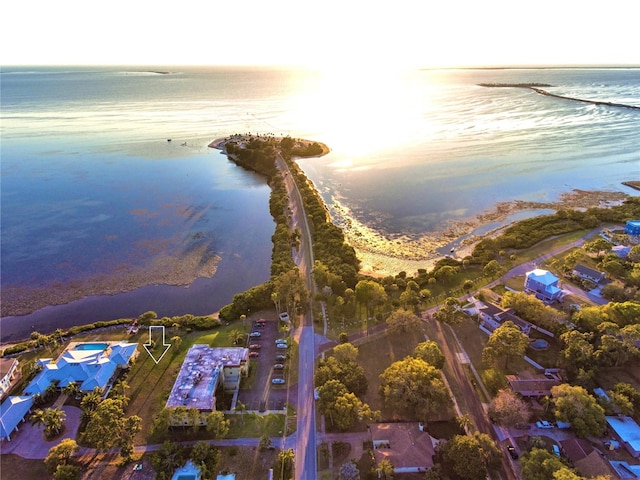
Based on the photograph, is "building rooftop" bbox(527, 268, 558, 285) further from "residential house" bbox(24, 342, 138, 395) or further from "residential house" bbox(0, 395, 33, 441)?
"residential house" bbox(0, 395, 33, 441)

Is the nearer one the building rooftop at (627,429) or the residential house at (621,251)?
the building rooftop at (627,429)

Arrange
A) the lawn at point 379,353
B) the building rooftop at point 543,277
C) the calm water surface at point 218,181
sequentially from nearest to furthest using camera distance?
the lawn at point 379,353
the building rooftop at point 543,277
the calm water surface at point 218,181

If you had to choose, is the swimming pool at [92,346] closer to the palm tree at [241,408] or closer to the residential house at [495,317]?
the palm tree at [241,408]

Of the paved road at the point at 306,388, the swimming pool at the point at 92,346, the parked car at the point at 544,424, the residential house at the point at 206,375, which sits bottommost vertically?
the parked car at the point at 544,424

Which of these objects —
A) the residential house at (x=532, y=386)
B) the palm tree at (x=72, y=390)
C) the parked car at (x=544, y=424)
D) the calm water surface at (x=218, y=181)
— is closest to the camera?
the parked car at (x=544, y=424)

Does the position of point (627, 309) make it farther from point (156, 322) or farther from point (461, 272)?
point (156, 322)

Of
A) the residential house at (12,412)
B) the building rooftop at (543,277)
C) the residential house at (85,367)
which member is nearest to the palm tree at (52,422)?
the residential house at (12,412)
